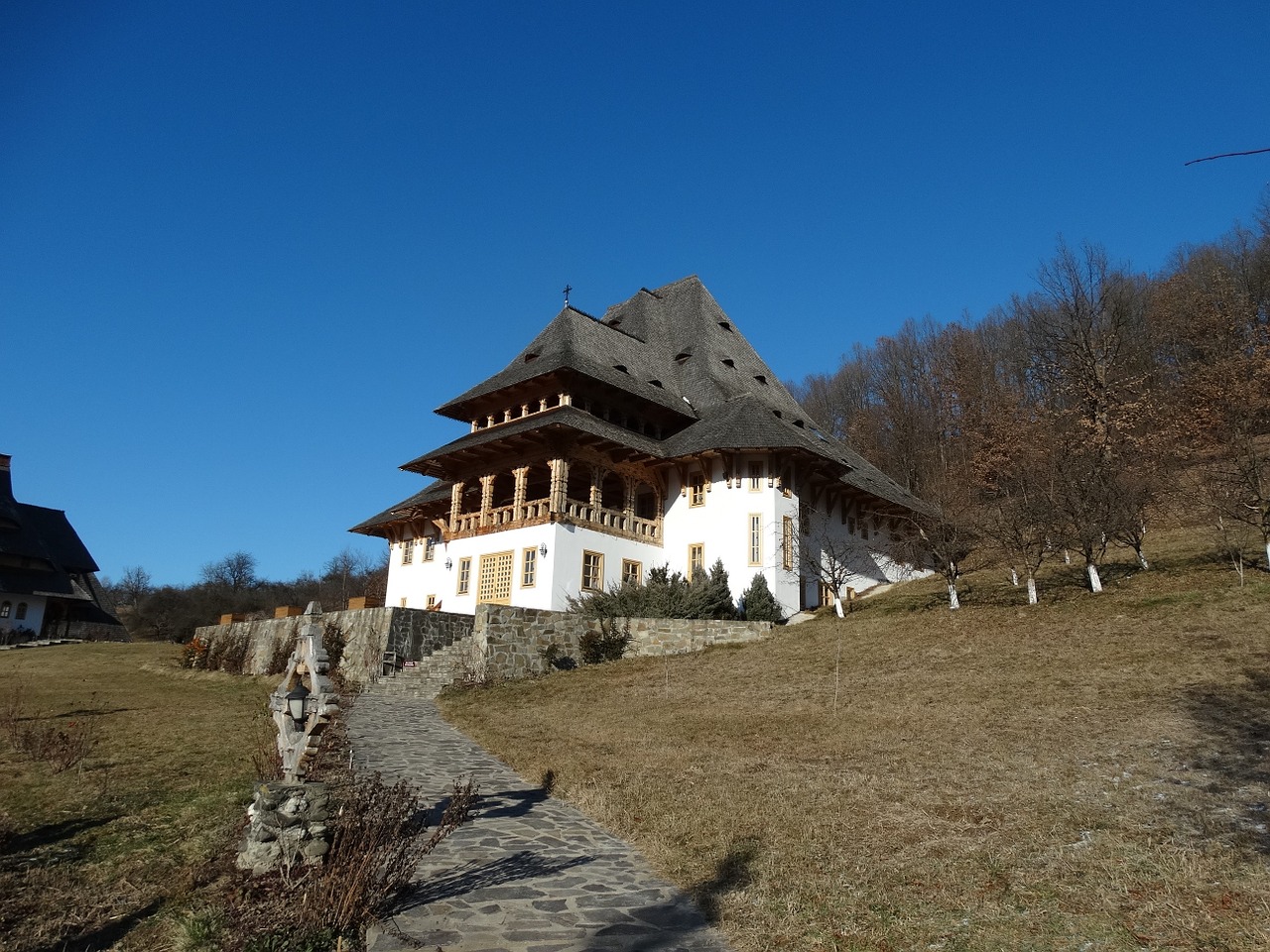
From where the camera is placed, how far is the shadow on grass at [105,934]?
5.28 metres

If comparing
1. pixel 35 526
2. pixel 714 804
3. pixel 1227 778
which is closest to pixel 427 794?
pixel 714 804

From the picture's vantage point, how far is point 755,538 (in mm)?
27969

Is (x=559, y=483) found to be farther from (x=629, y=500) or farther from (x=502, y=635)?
(x=502, y=635)

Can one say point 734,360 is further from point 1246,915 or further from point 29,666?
point 1246,915

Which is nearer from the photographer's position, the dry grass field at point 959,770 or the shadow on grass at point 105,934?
the shadow on grass at point 105,934

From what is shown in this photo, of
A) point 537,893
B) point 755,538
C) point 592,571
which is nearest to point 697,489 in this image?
point 755,538

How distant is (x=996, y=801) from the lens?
8.32m

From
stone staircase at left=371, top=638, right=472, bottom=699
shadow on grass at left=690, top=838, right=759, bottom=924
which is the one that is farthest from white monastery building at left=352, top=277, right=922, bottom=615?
shadow on grass at left=690, top=838, right=759, bottom=924

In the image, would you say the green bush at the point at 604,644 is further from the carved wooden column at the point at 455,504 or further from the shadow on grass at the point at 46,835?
the shadow on grass at the point at 46,835

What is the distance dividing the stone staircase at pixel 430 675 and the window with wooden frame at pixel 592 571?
563cm

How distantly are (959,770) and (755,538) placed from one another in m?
18.4

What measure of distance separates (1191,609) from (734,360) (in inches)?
886

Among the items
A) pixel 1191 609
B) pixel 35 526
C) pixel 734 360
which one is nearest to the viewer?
pixel 1191 609

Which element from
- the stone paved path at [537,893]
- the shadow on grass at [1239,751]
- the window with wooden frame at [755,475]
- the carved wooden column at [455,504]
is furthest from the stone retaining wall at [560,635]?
the shadow on grass at [1239,751]
